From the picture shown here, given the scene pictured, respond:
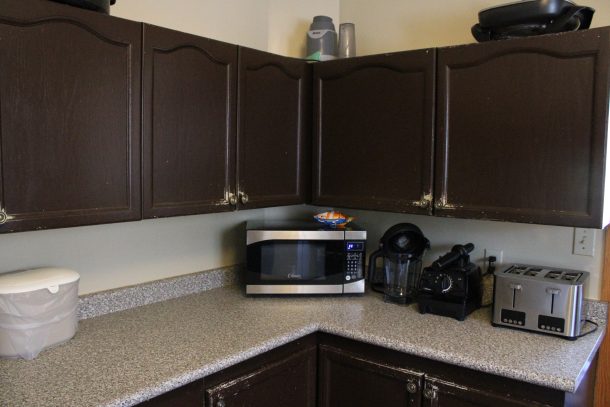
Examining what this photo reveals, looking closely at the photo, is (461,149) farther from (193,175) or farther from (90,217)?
(90,217)

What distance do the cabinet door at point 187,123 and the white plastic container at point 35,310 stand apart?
348 millimetres

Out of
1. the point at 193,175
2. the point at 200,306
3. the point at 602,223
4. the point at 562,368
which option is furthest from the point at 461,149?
the point at 200,306

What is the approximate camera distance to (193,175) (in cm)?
186

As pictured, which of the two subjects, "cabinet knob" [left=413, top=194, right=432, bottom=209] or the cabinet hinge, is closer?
the cabinet hinge

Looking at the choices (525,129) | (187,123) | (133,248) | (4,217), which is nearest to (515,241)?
(525,129)

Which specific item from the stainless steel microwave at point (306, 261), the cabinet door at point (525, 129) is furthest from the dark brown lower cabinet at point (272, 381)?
the cabinet door at point (525, 129)

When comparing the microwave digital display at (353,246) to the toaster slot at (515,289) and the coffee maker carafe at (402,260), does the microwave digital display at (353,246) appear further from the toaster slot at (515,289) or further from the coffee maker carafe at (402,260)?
the toaster slot at (515,289)

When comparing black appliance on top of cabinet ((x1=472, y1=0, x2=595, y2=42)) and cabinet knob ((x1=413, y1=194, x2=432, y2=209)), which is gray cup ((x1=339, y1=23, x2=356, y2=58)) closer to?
black appliance on top of cabinet ((x1=472, y1=0, x2=595, y2=42))

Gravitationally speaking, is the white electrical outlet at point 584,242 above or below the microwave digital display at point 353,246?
above

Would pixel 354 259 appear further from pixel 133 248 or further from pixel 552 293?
pixel 133 248

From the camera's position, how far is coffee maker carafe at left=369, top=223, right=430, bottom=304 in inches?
84.4

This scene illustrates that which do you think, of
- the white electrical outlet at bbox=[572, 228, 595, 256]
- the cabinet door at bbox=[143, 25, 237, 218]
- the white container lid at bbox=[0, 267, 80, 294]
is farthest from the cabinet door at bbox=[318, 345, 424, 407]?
the white container lid at bbox=[0, 267, 80, 294]

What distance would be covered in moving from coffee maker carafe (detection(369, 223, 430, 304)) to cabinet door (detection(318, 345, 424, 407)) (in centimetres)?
37

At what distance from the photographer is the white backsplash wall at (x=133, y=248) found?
5.72 ft
